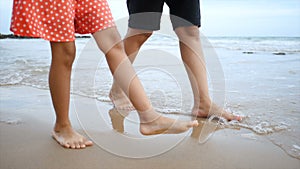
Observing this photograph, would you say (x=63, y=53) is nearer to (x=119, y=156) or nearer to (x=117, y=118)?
(x=119, y=156)

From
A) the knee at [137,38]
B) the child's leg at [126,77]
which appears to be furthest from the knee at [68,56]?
the knee at [137,38]

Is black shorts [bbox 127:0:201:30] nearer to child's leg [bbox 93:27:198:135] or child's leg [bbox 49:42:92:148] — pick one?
child's leg [bbox 93:27:198:135]

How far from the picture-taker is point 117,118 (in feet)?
6.52

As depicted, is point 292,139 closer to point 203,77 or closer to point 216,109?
point 216,109

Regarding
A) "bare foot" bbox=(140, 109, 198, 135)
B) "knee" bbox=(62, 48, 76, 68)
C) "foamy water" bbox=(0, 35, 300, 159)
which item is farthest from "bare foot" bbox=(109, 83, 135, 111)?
"knee" bbox=(62, 48, 76, 68)

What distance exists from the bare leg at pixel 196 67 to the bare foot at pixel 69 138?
0.81 metres

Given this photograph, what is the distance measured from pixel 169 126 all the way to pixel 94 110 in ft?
2.46

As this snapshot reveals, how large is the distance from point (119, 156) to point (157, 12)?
3.32ft

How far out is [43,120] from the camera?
1.90 metres

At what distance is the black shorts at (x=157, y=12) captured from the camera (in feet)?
6.48

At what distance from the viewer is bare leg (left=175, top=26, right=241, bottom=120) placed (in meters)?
2.00

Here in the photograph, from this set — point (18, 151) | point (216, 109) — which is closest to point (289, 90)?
point (216, 109)

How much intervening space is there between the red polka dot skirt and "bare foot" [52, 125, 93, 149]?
1.51ft

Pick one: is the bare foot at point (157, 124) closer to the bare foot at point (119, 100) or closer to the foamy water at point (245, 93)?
the foamy water at point (245, 93)
